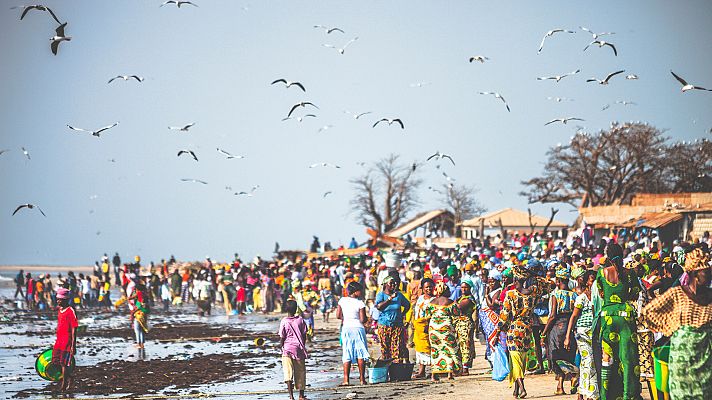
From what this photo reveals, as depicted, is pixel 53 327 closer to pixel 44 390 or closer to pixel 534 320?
pixel 44 390

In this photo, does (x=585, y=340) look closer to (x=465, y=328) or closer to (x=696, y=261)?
(x=696, y=261)

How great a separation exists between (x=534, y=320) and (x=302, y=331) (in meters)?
2.97

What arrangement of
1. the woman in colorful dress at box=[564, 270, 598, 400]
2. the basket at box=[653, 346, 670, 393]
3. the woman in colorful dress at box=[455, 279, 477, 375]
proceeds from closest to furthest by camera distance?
the basket at box=[653, 346, 670, 393] → the woman in colorful dress at box=[564, 270, 598, 400] → the woman in colorful dress at box=[455, 279, 477, 375]

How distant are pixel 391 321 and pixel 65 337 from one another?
4666 millimetres

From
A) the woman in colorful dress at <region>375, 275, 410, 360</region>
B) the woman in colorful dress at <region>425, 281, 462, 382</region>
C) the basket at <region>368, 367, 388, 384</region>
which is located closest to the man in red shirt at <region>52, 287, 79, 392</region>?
the basket at <region>368, 367, 388, 384</region>

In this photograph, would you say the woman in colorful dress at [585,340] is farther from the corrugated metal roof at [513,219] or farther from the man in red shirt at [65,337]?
the corrugated metal roof at [513,219]

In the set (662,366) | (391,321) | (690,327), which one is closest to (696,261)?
(690,327)

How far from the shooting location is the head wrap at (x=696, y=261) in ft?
24.1

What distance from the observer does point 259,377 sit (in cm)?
1529

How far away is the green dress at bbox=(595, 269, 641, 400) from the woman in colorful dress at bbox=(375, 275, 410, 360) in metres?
4.62

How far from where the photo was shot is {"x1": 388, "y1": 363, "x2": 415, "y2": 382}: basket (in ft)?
43.2

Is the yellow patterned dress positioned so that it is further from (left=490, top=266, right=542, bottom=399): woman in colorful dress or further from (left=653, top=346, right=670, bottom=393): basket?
(left=653, top=346, right=670, bottom=393): basket

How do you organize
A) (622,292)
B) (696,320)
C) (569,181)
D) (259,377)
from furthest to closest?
(569,181) → (259,377) → (622,292) → (696,320)

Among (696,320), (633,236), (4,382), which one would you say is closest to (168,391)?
(4,382)
